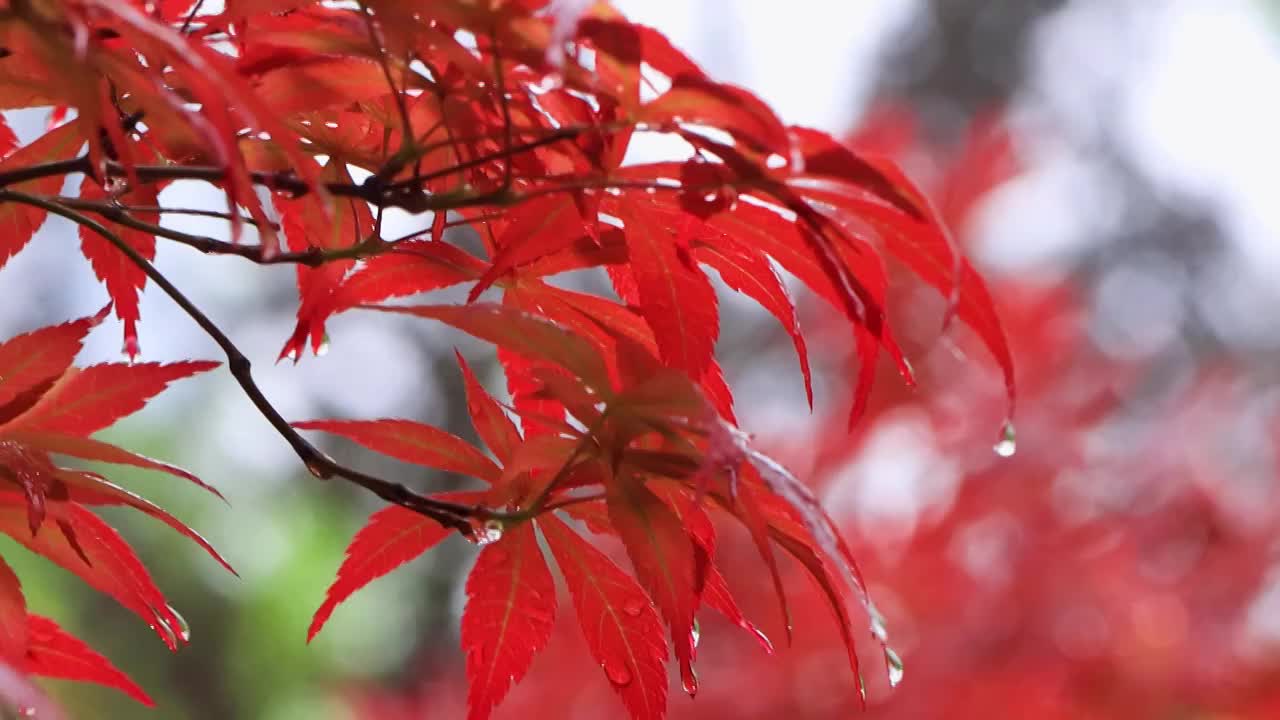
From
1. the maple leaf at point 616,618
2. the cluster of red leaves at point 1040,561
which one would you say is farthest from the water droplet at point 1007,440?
the cluster of red leaves at point 1040,561

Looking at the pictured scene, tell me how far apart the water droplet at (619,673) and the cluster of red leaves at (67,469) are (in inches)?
6.8

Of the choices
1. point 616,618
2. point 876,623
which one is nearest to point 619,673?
point 616,618

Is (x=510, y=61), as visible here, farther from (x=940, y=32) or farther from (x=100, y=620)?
(x=940, y=32)

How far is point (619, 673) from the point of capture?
0.56m

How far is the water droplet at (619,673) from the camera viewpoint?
0.56 m

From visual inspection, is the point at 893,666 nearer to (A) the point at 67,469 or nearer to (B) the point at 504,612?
(B) the point at 504,612

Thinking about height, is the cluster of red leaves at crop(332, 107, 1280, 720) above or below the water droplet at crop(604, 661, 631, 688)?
below

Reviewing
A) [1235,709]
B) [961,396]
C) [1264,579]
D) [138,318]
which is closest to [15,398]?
[138,318]

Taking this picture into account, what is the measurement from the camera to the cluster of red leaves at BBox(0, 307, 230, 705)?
0.49 m

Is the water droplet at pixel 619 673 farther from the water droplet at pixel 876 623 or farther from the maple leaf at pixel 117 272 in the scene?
the maple leaf at pixel 117 272

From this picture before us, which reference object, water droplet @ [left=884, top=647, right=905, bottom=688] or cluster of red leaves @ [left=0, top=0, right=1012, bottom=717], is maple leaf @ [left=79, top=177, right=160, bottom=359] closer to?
cluster of red leaves @ [left=0, top=0, right=1012, bottom=717]

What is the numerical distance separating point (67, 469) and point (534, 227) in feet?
0.68

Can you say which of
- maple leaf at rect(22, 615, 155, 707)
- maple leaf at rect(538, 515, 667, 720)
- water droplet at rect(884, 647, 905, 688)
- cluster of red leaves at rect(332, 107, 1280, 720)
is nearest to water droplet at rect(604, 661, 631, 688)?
maple leaf at rect(538, 515, 667, 720)

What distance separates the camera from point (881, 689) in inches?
72.4
